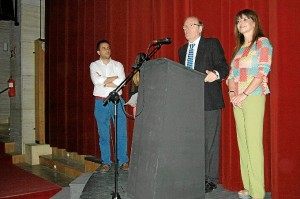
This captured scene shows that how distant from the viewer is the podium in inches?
67.8

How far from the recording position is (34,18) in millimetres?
6125

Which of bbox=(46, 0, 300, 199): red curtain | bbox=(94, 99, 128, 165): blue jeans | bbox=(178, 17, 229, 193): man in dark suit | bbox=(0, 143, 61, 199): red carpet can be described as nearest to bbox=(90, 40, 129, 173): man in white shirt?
bbox=(94, 99, 128, 165): blue jeans

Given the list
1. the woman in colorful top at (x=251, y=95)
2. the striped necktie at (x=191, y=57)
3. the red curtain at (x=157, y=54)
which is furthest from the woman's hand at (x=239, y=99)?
the striped necktie at (x=191, y=57)

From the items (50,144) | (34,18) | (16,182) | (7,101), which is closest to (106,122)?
(16,182)

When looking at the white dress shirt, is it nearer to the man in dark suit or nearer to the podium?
the man in dark suit

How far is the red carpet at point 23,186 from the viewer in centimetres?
353

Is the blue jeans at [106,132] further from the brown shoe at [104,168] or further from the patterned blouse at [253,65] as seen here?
the patterned blouse at [253,65]

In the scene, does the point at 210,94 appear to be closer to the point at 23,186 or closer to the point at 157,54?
the point at 157,54

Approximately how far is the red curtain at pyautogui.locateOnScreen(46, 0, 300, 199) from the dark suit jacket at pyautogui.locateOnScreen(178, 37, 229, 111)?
1.11 feet

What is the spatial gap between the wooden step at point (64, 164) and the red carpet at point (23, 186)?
56 centimetres

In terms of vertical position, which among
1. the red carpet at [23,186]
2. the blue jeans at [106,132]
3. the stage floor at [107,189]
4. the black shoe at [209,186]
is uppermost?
the blue jeans at [106,132]

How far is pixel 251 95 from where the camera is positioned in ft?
6.34

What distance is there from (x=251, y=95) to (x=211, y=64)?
487mm

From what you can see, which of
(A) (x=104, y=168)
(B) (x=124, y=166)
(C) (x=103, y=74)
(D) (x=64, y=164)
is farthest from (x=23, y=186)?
A: (C) (x=103, y=74)
